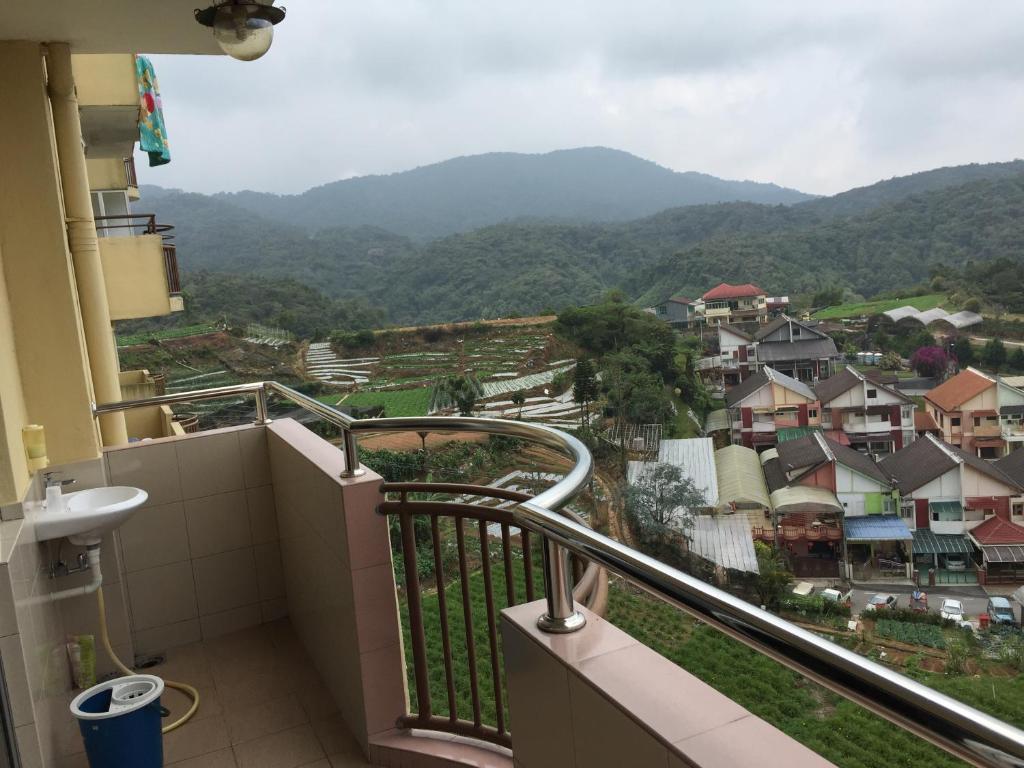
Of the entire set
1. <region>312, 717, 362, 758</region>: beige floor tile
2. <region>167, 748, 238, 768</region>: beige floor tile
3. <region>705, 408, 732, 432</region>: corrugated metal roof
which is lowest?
<region>167, 748, 238, 768</region>: beige floor tile

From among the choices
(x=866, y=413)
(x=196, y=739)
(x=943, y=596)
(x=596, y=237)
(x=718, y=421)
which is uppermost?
(x=596, y=237)

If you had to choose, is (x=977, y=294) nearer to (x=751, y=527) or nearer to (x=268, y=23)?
(x=751, y=527)

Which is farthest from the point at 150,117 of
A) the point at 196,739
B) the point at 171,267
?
the point at 196,739

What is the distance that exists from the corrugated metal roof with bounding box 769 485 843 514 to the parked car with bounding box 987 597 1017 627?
65 cm

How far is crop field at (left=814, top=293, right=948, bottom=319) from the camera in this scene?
475cm

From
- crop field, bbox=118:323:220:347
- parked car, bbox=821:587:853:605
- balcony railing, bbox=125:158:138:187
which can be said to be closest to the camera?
parked car, bbox=821:587:853:605

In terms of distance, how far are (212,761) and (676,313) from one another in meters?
7.37

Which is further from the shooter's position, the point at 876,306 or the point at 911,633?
the point at 876,306

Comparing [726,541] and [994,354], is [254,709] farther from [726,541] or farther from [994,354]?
[994,354]

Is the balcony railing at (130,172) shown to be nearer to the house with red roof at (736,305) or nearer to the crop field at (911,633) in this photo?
the house with red roof at (736,305)

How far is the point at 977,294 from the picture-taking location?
4121mm

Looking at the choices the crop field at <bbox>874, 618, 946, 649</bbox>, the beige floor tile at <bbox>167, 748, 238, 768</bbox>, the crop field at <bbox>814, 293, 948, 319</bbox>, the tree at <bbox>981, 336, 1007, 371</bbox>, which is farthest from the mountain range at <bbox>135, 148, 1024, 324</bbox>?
the beige floor tile at <bbox>167, 748, 238, 768</bbox>

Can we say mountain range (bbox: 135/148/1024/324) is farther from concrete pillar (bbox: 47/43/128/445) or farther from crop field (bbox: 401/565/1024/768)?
concrete pillar (bbox: 47/43/128/445)

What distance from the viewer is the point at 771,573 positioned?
7.98 ft
